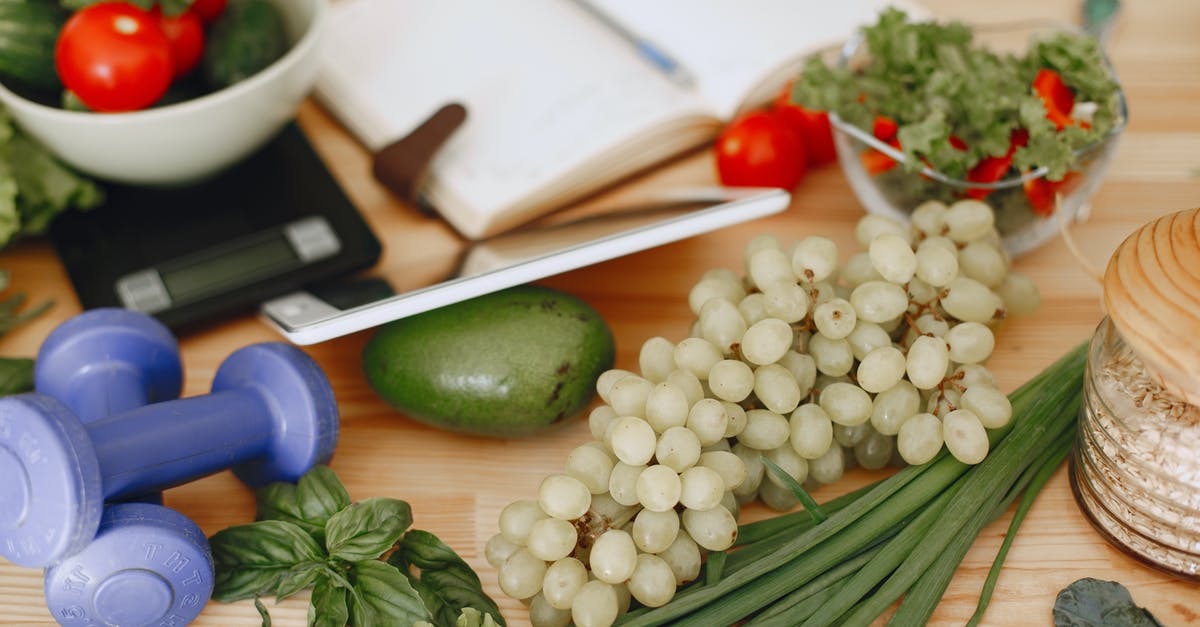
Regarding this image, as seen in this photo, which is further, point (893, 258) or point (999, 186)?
point (999, 186)

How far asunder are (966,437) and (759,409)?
14 centimetres

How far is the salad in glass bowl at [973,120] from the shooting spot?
864 millimetres

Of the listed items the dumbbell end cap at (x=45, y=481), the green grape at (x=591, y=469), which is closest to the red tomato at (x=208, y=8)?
the dumbbell end cap at (x=45, y=481)

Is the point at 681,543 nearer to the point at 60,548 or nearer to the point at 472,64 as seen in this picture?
the point at 60,548

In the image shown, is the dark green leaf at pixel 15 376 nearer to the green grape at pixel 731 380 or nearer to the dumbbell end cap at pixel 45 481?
the dumbbell end cap at pixel 45 481

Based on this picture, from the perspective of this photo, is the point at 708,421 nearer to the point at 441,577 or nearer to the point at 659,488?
the point at 659,488

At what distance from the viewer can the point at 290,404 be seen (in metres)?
0.72

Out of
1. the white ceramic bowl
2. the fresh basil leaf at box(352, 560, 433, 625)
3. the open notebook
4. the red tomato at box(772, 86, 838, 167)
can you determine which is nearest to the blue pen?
the open notebook

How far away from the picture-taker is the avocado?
0.77m

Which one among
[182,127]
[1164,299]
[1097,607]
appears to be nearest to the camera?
[1164,299]

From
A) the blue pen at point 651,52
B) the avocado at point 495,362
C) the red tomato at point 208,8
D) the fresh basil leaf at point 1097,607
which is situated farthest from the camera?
the blue pen at point 651,52

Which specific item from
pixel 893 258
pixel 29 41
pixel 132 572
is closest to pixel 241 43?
pixel 29 41

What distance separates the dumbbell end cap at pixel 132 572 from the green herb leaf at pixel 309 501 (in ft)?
0.23

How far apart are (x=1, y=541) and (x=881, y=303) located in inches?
24.1
